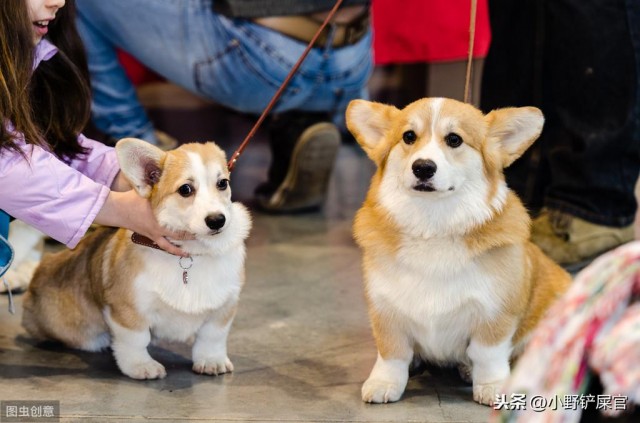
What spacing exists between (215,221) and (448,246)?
0.45 m

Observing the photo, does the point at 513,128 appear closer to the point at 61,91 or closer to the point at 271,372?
the point at 271,372

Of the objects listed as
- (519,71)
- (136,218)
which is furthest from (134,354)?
(519,71)

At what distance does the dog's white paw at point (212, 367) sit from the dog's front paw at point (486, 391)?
1.74 feet

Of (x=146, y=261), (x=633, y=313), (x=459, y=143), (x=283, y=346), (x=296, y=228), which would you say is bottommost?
(x=296, y=228)

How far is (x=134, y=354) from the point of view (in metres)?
1.96

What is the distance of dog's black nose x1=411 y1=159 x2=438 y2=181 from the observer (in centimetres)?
172

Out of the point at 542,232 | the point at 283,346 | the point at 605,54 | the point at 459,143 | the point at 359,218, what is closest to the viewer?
the point at 459,143

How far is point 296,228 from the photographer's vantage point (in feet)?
10.2

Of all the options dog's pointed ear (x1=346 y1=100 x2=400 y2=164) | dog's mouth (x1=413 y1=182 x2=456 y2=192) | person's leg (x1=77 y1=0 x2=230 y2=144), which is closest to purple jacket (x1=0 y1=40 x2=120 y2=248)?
dog's pointed ear (x1=346 y1=100 x2=400 y2=164)

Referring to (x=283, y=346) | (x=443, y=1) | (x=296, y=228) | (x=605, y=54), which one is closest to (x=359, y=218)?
(x=283, y=346)

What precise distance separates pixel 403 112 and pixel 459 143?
134 mm

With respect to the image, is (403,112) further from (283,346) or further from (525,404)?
(525,404)

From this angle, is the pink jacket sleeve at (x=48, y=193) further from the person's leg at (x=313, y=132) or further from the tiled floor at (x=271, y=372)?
the person's leg at (x=313, y=132)

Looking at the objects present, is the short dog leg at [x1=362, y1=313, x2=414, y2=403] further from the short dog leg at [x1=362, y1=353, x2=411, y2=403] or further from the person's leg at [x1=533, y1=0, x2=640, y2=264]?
the person's leg at [x1=533, y1=0, x2=640, y2=264]
